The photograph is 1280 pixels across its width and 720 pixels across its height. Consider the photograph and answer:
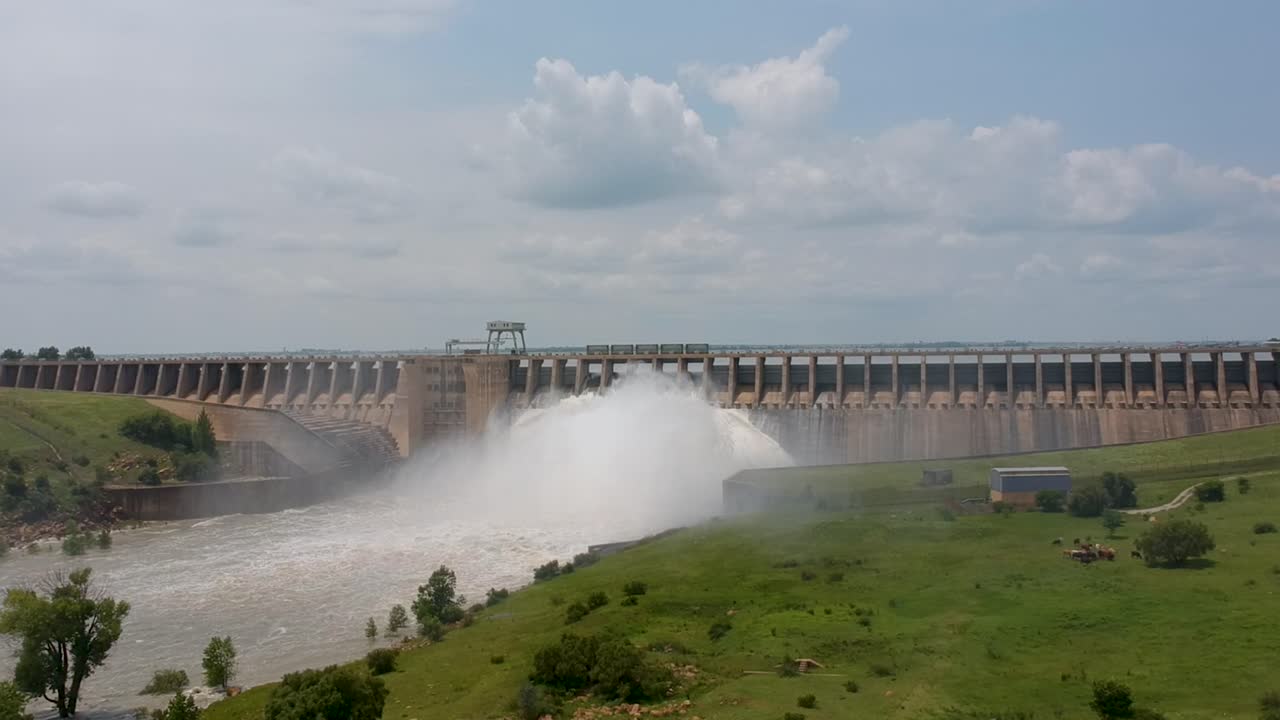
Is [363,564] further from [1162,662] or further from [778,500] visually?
[1162,662]

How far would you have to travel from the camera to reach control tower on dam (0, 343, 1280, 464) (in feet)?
217

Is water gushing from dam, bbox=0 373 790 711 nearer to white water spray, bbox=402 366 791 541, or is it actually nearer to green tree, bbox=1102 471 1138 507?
white water spray, bbox=402 366 791 541

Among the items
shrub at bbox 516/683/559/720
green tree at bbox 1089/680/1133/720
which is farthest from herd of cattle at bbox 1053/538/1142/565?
shrub at bbox 516/683/559/720

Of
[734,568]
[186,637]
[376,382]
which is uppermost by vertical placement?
[376,382]

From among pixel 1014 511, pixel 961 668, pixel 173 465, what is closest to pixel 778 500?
pixel 1014 511

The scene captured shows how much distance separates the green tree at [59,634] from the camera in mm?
28859

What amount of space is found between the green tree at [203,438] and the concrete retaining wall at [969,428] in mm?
41097

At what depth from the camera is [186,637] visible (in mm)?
38500

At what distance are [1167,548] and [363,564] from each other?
37.3 meters

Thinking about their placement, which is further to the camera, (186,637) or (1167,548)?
(186,637)

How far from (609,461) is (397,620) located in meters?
33.3

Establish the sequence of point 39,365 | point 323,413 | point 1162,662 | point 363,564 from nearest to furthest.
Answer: point 1162,662
point 363,564
point 323,413
point 39,365

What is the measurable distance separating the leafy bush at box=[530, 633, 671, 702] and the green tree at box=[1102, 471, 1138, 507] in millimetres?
26644

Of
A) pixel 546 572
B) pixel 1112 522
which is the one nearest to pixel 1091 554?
pixel 1112 522
